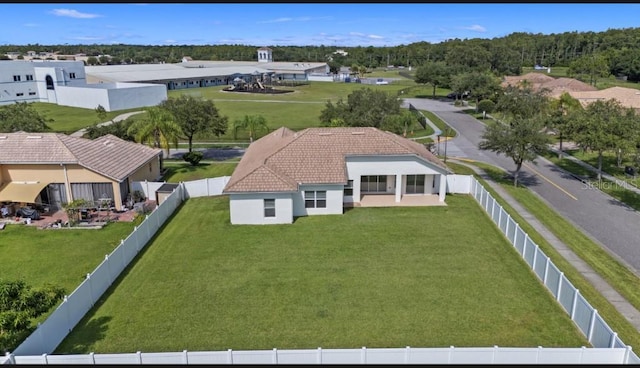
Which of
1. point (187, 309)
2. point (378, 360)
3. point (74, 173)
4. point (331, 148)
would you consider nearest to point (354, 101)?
point (331, 148)

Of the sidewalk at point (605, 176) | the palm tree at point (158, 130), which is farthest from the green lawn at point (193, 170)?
the sidewalk at point (605, 176)

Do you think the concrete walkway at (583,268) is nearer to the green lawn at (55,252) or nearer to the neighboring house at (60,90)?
the green lawn at (55,252)

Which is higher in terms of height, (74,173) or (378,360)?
(74,173)

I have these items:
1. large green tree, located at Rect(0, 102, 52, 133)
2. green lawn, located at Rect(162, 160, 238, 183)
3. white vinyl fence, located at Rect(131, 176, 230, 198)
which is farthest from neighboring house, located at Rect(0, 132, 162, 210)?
large green tree, located at Rect(0, 102, 52, 133)

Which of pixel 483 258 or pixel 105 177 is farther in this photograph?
pixel 105 177

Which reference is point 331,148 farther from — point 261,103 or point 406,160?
point 261,103

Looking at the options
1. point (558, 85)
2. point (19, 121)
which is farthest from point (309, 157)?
point (558, 85)

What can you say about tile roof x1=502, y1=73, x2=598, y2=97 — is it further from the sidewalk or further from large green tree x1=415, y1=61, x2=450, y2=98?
the sidewalk

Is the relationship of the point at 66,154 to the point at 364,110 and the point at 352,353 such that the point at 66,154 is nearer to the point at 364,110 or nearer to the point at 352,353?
the point at 352,353
